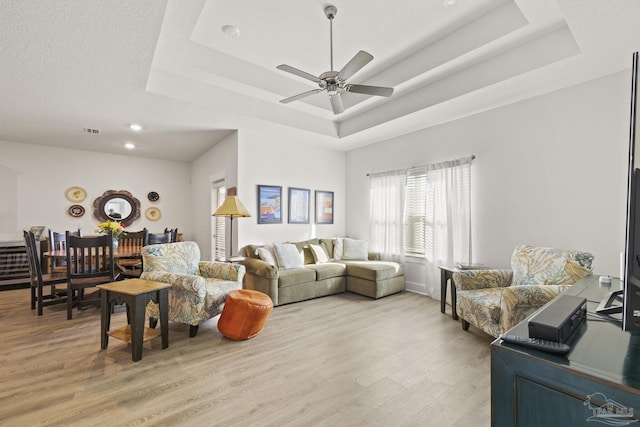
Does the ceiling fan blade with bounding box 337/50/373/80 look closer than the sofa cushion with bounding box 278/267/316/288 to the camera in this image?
Yes

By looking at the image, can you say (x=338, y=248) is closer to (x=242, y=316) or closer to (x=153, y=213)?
(x=242, y=316)

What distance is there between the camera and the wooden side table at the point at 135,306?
2523 mm

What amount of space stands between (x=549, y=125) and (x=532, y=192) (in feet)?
2.62

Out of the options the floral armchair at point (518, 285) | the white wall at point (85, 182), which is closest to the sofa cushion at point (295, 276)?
the floral armchair at point (518, 285)

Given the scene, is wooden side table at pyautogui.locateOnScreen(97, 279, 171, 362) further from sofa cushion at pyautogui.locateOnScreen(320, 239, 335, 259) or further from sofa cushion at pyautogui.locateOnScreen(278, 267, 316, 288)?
sofa cushion at pyautogui.locateOnScreen(320, 239, 335, 259)

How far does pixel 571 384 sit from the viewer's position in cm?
82

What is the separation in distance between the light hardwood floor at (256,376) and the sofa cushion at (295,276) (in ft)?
2.34

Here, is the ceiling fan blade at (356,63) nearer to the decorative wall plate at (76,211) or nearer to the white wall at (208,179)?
the white wall at (208,179)

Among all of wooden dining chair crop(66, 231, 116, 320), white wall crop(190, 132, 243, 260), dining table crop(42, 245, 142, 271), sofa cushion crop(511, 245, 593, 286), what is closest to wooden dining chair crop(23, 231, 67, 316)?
dining table crop(42, 245, 142, 271)

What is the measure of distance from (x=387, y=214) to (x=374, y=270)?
1281mm

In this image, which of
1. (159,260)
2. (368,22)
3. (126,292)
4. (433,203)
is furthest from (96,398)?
(433,203)

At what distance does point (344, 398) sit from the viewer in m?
2.04

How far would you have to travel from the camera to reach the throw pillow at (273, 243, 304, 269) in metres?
4.52

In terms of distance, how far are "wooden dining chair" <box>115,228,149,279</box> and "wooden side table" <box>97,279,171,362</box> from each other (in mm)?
1790
